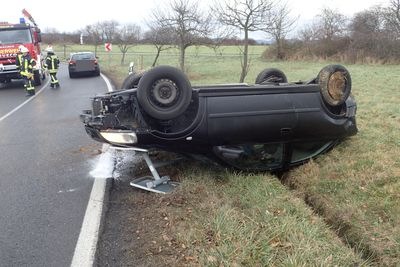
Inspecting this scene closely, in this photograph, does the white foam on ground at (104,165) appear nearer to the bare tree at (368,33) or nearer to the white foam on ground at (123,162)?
the white foam on ground at (123,162)

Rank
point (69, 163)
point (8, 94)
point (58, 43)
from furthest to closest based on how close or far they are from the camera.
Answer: point (58, 43), point (8, 94), point (69, 163)

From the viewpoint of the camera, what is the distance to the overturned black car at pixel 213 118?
4.88 m

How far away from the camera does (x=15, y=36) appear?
61.8 feet

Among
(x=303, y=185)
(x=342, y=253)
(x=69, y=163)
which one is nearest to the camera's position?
→ (x=342, y=253)

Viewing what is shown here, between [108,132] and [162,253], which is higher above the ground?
[108,132]

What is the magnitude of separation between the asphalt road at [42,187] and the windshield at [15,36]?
9.47 meters

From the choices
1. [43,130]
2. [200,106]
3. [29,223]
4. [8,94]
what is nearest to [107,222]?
[29,223]

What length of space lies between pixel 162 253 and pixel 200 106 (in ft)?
6.10

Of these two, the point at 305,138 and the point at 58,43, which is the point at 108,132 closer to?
the point at 305,138

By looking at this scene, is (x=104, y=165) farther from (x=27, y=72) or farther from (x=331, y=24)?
(x=331, y=24)

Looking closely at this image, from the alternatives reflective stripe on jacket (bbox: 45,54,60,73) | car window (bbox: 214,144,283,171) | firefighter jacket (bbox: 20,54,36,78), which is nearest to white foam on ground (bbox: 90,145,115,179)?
car window (bbox: 214,144,283,171)

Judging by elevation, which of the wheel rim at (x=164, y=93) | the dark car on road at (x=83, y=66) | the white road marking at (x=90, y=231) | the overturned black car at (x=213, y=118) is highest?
the wheel rim at (x=164, y=93)

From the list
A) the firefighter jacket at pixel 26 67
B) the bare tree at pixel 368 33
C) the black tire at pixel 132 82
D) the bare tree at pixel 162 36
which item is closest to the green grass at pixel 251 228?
the black tire at pixel 132 82

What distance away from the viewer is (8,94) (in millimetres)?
16625
